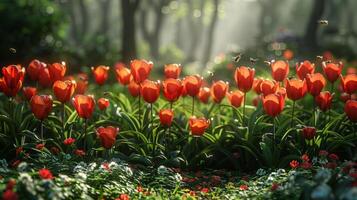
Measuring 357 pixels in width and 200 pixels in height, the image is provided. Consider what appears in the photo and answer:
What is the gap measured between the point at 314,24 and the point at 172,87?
17.9 metres

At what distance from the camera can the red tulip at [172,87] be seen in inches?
245

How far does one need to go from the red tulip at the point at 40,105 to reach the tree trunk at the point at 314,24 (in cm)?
1816

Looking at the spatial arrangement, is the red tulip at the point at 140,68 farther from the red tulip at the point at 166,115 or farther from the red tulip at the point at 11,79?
the red tulip at the point at 11,79

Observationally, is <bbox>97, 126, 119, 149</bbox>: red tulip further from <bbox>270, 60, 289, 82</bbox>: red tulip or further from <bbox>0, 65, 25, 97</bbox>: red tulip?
<bbox>270, 60, 289, 82</bbox>: red tulip

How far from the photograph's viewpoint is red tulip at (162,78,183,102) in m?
6.22

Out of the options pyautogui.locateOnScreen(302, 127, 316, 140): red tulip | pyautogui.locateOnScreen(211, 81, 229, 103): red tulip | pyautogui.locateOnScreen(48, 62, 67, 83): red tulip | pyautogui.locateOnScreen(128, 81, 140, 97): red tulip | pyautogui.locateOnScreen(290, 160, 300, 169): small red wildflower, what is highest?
pyautogui.locateOnScreen(48, 62, 67, 83): red tulip

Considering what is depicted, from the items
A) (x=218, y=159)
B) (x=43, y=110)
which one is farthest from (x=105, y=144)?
(x=218, y=159)

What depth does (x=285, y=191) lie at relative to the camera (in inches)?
181

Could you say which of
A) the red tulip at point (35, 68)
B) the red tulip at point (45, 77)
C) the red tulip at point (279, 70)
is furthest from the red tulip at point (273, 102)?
the red tulip at point (35, 68)

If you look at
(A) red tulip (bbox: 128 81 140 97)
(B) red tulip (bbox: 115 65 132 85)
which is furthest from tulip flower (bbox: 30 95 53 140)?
(A) red tulip (bbox: 128 81 140 97)

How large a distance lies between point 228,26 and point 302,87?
117m

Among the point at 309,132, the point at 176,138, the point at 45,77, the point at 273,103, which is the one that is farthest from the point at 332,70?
the point at 45,77

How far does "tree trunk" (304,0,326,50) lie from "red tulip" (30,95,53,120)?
59.6 ft

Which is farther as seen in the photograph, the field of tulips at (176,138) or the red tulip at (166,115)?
the red tulip at (166,115)
